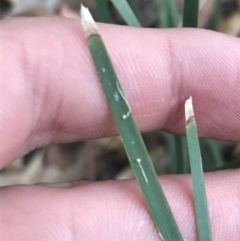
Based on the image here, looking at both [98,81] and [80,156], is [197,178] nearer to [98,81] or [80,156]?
[98,81]

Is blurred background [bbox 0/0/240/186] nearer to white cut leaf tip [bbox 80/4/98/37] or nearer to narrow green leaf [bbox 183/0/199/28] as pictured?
narrow green leaf [bbox 183/0/199/28]

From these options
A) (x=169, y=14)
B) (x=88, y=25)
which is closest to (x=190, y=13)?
(x=169, y=14)

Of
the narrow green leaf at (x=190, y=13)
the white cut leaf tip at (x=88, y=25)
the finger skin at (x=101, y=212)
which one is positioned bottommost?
the finger skin at (x=101, y=212)

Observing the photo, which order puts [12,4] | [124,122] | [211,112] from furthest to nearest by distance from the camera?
[12,4]
[211,112]
[124,122]

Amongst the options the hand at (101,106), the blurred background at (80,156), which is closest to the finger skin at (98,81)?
the hand at (101,106)

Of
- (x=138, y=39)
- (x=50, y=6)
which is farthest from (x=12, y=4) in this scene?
(x=138, y=39)

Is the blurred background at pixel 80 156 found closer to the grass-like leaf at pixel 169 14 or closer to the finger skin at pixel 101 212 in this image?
the grass-like leaf at pixel 169 14

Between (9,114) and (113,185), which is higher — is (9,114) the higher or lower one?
the higher one

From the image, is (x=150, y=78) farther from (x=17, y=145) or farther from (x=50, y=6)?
(x=50, y=6)
